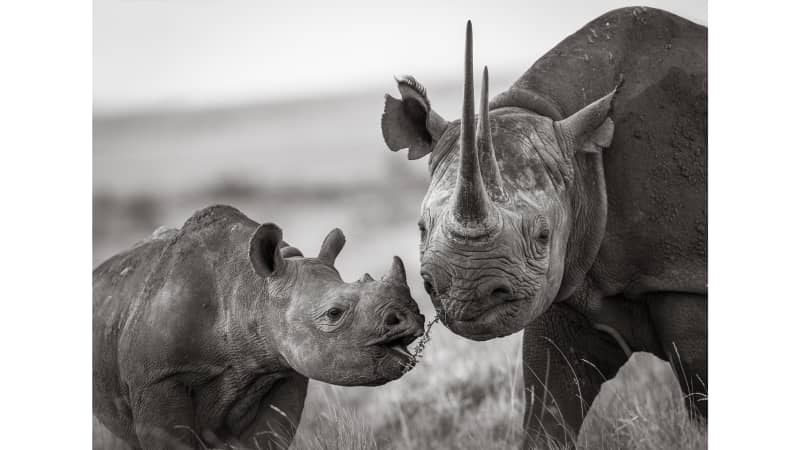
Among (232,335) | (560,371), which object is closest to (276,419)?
(232,335)

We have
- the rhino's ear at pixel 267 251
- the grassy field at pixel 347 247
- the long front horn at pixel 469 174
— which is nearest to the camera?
the long front horn at pixel 469 174

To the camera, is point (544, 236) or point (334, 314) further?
point (334, 314)

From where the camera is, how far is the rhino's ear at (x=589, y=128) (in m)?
4.10

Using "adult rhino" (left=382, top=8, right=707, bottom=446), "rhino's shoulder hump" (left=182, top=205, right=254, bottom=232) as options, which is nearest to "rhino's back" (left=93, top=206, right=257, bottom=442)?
"rhino's shoulder hump" (left=182, top=205, right=254, bottom=232)

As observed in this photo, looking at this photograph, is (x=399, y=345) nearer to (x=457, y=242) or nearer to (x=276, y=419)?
(x=457, y=242)

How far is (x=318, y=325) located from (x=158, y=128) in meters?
1.81

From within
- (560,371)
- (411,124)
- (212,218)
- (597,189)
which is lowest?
(560,371)

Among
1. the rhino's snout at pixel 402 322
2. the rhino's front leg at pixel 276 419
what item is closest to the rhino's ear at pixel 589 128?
the rhino's snout at pixel 402 322

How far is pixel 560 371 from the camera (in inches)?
192

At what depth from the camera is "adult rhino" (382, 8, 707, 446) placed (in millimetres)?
3879

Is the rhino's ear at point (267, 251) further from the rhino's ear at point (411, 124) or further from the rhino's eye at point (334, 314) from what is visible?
the rhino's ear at point (411, 124)

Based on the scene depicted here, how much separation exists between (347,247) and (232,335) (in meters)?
4.25
